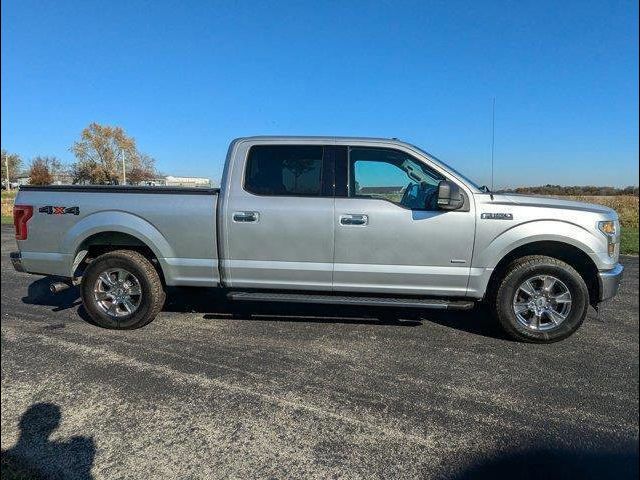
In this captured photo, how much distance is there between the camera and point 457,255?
4438 mm

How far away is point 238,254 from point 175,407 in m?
1.88

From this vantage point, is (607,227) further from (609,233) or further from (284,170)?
(284,170)

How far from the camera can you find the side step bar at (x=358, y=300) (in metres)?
4.39

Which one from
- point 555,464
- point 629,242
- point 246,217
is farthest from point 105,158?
point 629,242

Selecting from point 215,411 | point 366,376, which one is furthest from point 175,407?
point 366,376

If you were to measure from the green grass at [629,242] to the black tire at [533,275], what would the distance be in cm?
822

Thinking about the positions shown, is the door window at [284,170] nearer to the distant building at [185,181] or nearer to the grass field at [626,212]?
the distant building at [185,181]

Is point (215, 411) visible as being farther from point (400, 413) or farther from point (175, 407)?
point (400, 413)

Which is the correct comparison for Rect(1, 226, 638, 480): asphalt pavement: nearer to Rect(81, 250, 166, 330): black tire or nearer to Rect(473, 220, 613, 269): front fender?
Rect(81, 250, 166, 330): black tire

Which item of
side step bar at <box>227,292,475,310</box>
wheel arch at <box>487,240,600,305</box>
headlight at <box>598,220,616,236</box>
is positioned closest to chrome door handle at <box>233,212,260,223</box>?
side step bar at <box>227,292,475,310</box>

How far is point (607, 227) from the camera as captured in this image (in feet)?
14.4

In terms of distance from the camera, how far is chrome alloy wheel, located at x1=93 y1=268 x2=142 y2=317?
483cm

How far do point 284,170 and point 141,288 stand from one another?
2034 millimetres

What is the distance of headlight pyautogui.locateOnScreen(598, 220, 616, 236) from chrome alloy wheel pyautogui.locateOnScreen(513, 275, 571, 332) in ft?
2.22
